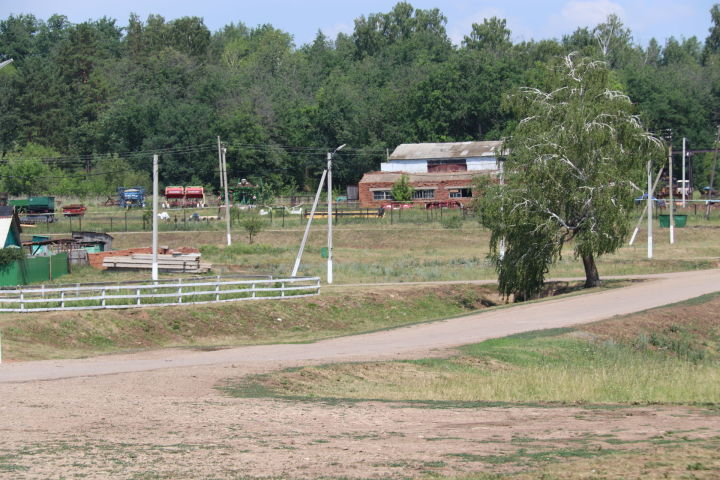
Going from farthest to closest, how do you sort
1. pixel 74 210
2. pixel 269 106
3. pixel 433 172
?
pixel 269 106
pixel 433 172
pixel 74 210

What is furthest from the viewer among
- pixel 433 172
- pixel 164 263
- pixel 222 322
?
pixel 433 172

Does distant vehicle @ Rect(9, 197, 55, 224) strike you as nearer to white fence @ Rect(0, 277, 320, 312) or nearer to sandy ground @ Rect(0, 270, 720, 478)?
white fence @ Rect(0, 277, 320, 312)

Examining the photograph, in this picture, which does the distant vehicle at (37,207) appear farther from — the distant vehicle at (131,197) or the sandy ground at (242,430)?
the sandy ground at (242,430)

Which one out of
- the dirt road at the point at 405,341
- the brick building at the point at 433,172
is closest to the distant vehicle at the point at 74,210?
the brick building at the point at 433,172

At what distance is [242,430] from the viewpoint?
16.9 meters

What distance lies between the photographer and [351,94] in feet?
435

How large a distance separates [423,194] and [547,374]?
7833 cm

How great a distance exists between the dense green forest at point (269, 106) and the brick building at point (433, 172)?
29.5 ft

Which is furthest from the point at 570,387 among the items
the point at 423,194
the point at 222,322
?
the point at 423,194

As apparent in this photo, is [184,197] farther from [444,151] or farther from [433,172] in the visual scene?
[444,151]

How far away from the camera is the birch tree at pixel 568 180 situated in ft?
145

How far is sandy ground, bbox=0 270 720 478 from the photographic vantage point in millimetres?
14266

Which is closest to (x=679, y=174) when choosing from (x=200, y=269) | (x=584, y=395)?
(x=200, y=269)

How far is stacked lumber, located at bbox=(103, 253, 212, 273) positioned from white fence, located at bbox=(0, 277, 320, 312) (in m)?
9.50
